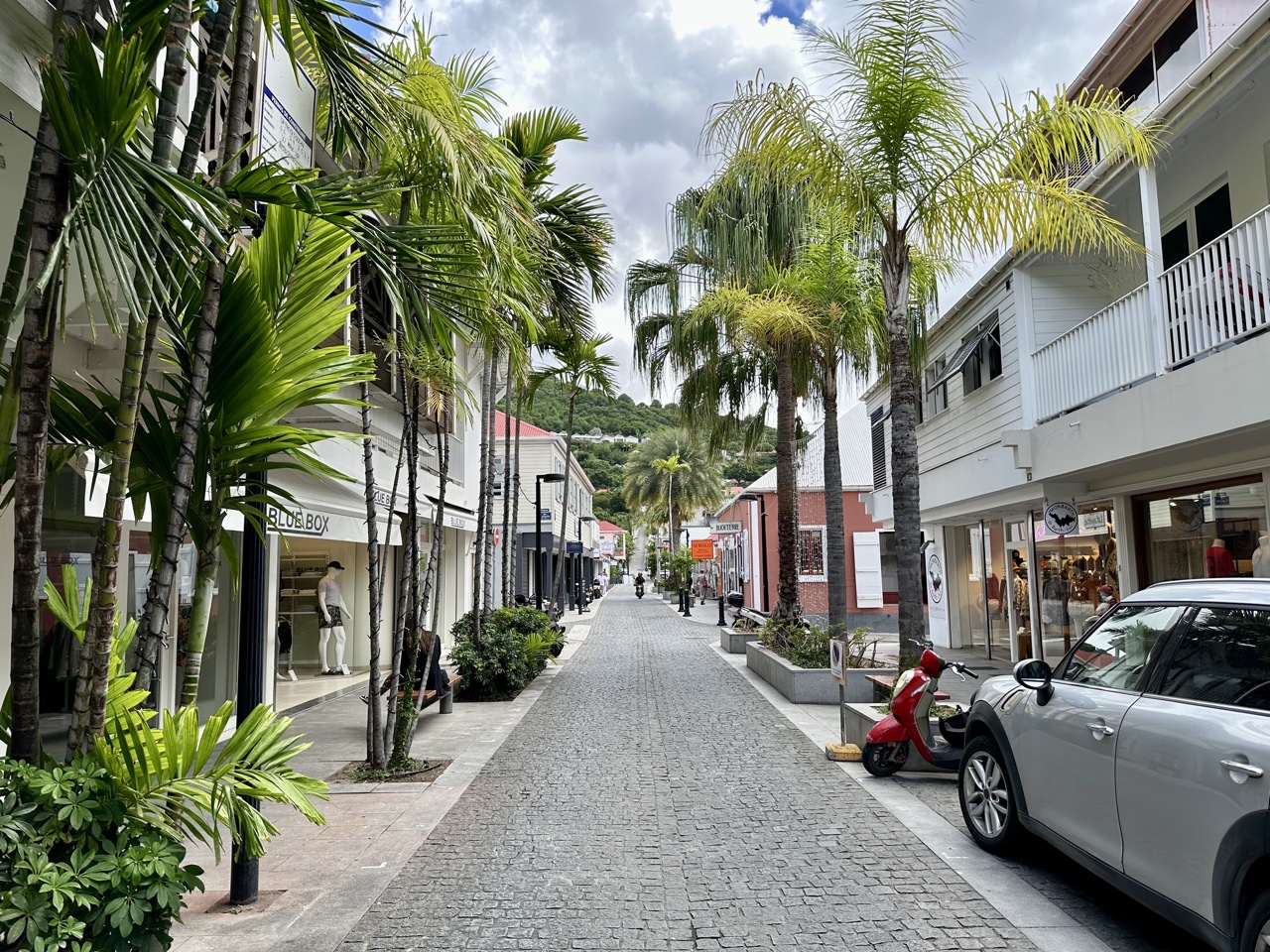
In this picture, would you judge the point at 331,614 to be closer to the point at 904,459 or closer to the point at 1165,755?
the point at 904,459

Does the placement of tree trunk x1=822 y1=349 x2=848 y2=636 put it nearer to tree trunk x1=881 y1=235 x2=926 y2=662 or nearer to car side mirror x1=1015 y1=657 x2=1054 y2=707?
tree trunk x1=881 y1=235 x2=926 y2=662

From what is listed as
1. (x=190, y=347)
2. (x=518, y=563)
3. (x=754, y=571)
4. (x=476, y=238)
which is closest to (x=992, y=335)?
(x=476, y=238)

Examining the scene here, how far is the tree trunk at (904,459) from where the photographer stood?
8883 millimetres

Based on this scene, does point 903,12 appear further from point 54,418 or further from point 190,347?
point 54,418

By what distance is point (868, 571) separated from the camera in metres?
28.3

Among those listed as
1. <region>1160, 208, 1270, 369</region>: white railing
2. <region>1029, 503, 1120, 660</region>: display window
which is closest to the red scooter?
<region>1160, 208, 1270, 369</region>: white railing

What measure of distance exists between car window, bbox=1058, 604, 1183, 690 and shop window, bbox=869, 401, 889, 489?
55.3ft

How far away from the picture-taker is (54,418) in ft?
11.9

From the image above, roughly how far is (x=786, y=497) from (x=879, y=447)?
680cm

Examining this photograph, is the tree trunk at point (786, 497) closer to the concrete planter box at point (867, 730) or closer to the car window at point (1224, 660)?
the concrete planter box at point (867, 730)

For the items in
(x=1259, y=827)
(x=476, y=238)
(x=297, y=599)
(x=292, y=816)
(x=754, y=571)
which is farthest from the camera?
(x=754, y=571)

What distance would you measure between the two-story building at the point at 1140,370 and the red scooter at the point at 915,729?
324 centimetres

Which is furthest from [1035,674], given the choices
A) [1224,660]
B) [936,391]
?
[936,391]

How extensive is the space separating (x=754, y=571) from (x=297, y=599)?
2297 centimetres
